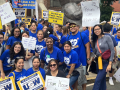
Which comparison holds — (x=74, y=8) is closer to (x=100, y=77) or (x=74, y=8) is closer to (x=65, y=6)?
(x=65, y=6)

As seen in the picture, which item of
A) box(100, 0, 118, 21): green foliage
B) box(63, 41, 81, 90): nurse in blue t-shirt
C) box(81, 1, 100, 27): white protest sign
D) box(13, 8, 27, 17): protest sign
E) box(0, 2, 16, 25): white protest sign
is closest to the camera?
box(63, 41, 81, 90): nurse in blue t-shirt

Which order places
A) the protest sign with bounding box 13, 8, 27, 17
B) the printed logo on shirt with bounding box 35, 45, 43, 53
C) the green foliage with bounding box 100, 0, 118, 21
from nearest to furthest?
1. the printed logo on shirt with bounding box 35, 45, 43, 53
2. the protest sign with bounding box 13, 8, 27, 17
3. the green foliage with bounding box 100, 0, 118, 21

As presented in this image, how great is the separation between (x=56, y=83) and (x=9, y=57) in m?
1.46

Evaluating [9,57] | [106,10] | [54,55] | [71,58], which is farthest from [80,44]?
[106,10]

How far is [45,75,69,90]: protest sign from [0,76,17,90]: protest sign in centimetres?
71

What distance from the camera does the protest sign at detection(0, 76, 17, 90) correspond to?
3.36m

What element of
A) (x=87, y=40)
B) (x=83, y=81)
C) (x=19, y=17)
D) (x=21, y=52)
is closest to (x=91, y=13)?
(x=87, y=40)

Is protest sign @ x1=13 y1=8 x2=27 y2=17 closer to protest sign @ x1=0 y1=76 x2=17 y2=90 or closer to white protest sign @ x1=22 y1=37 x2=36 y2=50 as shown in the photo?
white protest sign @ x1=22 y1=37 x2=36 y2=50

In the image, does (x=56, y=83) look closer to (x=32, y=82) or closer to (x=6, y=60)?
(x=32, y=82)

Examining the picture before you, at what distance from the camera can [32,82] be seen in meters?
3.54

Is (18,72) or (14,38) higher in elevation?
(14,38)

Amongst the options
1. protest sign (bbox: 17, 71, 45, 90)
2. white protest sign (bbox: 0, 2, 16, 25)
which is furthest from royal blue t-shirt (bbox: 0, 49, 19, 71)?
white protest sign (bbox: 0, 2, 16, 25)

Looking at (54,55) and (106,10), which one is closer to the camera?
(54,55)

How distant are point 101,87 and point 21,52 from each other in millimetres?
2306
